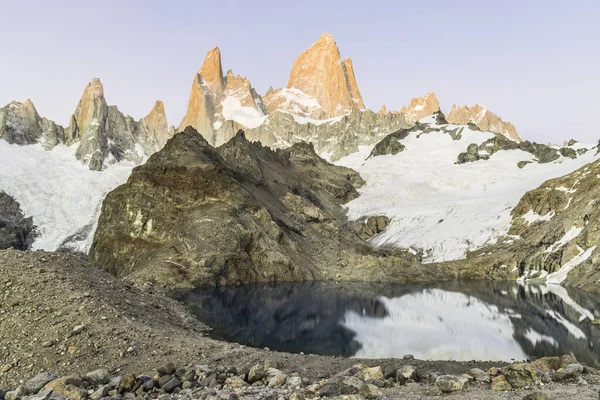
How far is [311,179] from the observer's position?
538 feet

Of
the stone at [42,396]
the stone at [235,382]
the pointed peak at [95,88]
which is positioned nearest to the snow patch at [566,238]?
the stone at [235,382]

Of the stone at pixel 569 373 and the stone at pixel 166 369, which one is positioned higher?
the stone at pixel 569 373

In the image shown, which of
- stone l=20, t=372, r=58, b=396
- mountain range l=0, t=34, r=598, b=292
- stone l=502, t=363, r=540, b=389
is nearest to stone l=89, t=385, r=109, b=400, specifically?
stone l=20, t=372, r=58, b=396

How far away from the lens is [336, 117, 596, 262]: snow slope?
375 feet

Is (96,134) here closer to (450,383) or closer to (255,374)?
(255,374)

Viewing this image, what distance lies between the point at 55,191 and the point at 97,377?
13271 cm

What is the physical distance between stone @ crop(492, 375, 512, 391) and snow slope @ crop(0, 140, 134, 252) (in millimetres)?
117140

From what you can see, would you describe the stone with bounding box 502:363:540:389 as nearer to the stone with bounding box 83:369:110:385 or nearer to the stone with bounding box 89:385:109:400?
the stone with bounding box 89:385:109:400

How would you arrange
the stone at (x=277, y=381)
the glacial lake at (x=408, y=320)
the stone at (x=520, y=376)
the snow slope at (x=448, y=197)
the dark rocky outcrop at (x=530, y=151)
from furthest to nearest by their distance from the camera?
1. the dark rocky outcrop at (x=530, y=151)
2. the snow slope at (x=448, y=197)
3. the glacial lake at (x=408, y=320)
4. the stone at (x=277, y=381)
5. the stone at (x=520, y=376)

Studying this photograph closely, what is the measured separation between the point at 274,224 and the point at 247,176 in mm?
23323

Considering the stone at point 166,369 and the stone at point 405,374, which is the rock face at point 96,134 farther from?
the stone at point 405,374

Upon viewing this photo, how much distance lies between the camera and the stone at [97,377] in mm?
18172

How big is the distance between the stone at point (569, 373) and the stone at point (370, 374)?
676cm

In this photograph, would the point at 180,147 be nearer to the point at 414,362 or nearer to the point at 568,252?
the point at 568,252
